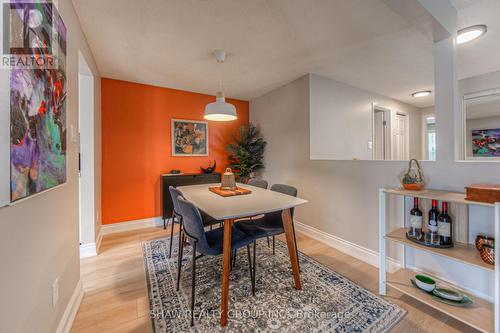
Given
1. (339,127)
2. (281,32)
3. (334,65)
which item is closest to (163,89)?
(281,32)

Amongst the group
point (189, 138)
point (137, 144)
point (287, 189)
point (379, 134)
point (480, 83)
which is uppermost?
point (480, 83)

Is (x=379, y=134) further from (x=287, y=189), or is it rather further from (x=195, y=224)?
(x=195, y=224)

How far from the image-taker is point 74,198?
5.52ft

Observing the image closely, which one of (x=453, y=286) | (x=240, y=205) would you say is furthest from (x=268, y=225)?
(x=453, y=286)

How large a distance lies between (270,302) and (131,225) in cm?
268

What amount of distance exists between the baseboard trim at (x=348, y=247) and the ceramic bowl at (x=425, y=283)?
440mm

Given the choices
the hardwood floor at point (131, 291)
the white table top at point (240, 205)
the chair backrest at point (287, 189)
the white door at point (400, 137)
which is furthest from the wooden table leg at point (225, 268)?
the white door at point (400, 137)

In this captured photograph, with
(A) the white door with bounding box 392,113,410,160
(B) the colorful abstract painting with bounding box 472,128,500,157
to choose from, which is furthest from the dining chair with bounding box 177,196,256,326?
Result: (A) the white door with bounding box 392,113,410,160

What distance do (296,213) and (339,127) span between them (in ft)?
5.24

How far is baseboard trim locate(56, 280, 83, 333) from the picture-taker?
1317 mm

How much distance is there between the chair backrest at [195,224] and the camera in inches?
56.6

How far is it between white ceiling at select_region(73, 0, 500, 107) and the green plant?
101cm

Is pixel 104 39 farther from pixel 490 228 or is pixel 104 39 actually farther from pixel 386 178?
pixel 490 228

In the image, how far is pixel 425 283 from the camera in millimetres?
1569
